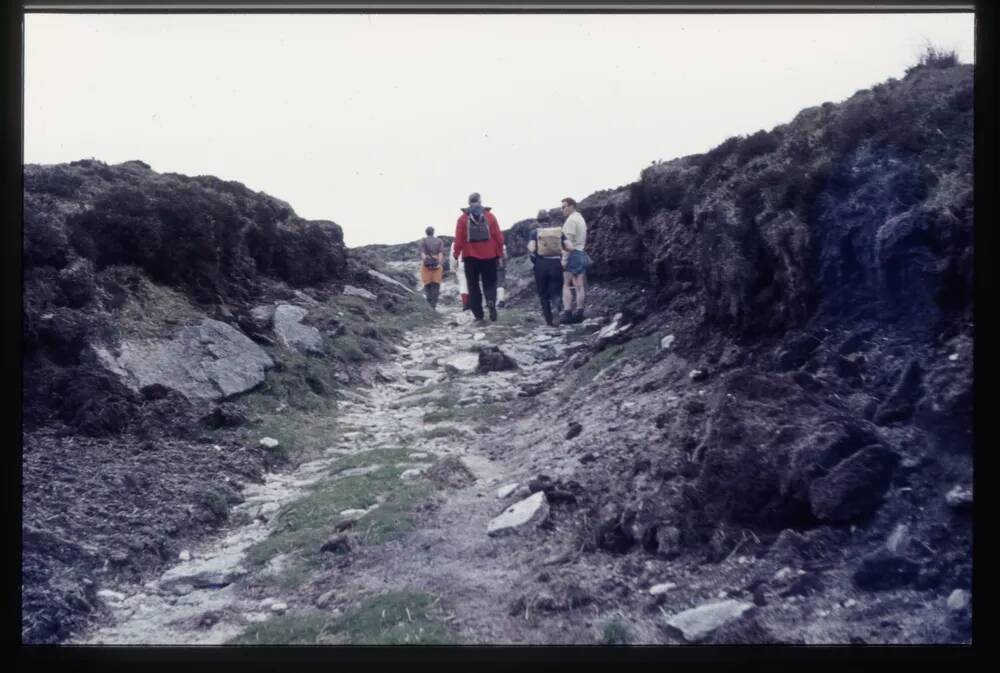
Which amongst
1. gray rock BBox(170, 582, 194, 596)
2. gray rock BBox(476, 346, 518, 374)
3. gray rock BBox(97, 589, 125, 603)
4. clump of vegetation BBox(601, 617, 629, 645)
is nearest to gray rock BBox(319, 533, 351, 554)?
gray rock BBox(170, 582, 194, 596)

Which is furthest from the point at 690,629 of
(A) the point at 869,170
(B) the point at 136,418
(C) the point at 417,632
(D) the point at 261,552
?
(B) the point at 136,418

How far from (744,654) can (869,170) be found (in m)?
3.73

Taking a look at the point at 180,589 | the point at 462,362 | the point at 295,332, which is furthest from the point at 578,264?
the point at 180,589

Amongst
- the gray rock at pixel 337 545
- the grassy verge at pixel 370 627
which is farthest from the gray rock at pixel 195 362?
the grassy verge at pixel 370 627

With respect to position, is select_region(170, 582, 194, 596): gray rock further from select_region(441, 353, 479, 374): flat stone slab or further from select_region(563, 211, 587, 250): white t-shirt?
select_region(563, 211, 587, 250): white t-shirt

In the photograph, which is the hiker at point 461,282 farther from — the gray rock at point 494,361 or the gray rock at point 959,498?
the gray rock at point 959,498

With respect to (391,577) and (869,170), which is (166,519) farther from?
(869,170)

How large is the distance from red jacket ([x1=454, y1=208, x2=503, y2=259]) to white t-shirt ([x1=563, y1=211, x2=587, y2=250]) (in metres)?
0.68

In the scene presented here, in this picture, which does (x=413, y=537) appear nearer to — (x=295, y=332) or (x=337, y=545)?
(x=337, y=545)

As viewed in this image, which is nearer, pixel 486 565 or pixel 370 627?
pixel 370 627

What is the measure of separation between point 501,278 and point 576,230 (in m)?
1.06

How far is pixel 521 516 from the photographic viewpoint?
616 cm

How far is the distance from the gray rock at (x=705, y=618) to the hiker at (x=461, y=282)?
4.29 meters

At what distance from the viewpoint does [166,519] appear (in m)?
6.64
